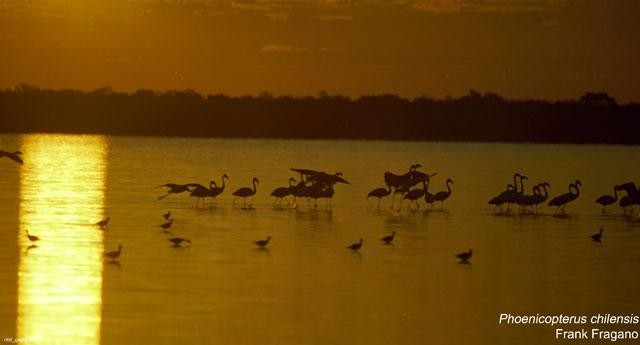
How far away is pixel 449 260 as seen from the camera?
15492 millimetres

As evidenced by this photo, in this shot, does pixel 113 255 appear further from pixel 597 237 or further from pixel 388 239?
pixel 597 237

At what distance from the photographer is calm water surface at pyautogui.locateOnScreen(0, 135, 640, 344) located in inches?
440

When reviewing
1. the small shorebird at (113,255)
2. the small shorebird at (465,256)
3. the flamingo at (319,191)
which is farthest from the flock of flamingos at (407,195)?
the small shorebird at (465,256)

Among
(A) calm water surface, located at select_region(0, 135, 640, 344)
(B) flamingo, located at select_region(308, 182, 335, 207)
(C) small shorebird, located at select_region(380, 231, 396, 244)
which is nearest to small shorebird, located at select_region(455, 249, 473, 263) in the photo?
(A) calm water surface, located at select_region(0, 135, 640, 344)

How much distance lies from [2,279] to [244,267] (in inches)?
91.2

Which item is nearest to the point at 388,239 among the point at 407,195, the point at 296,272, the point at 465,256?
the point at 465,256

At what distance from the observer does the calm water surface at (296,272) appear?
11188 millimetres

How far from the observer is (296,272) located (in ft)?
46.9

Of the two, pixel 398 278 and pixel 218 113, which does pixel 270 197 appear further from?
pixel 218 113

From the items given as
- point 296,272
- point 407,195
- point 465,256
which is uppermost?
point 407,195

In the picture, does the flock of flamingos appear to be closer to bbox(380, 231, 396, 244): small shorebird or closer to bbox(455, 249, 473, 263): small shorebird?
bbox(380, 231, 396, 244): small shorebird

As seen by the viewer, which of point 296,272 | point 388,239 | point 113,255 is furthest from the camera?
point 388,239

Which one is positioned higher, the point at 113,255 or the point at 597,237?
the point at 597,237

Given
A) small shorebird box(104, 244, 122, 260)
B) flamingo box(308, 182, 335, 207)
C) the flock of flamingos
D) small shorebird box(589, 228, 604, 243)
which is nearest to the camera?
small shorebird box(104, 244, 122, 260)
